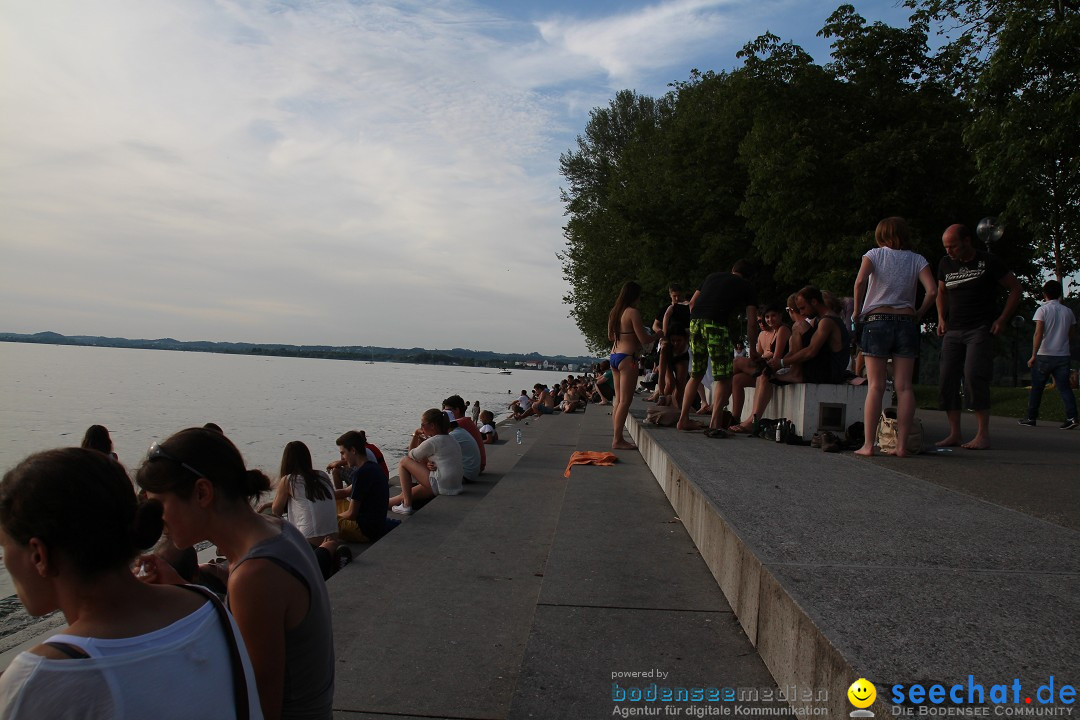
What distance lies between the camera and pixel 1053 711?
1843 millimetres

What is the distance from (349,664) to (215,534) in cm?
114

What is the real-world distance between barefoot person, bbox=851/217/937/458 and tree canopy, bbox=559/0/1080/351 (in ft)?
28.8

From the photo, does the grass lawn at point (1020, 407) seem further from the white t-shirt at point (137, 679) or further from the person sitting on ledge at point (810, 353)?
the white t-shirt at point (137, 679)

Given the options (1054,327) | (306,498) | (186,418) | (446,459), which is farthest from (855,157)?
(186,418)

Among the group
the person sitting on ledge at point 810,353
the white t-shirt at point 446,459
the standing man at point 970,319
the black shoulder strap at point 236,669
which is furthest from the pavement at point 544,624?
the standing man at point 970,319

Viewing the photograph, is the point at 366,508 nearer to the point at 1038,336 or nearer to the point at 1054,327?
the point at 1038,336

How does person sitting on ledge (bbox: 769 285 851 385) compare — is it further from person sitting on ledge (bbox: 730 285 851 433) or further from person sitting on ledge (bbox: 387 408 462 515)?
person sitting on ledge (bbox: 387 408 462 515)

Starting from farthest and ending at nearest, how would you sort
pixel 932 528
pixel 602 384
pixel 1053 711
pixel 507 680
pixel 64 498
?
1. pixel 602 384
2. pixel 932 528
3. pixel 507 680
4. pixel 1053 711
5. pixel 64 498

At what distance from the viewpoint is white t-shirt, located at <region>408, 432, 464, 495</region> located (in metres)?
8.99

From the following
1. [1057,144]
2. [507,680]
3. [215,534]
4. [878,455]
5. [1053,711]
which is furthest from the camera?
[1057,144]

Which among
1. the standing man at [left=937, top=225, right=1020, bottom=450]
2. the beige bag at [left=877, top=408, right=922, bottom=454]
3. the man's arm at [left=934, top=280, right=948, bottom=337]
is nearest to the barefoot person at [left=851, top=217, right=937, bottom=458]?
the beige bag at [left=877, top=408, right=922, bottom=454]

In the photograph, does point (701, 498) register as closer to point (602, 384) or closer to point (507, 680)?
point (507, 680)

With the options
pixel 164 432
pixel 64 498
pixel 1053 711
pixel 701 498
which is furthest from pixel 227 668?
pixel 164 432

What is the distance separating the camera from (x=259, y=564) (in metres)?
2.30
